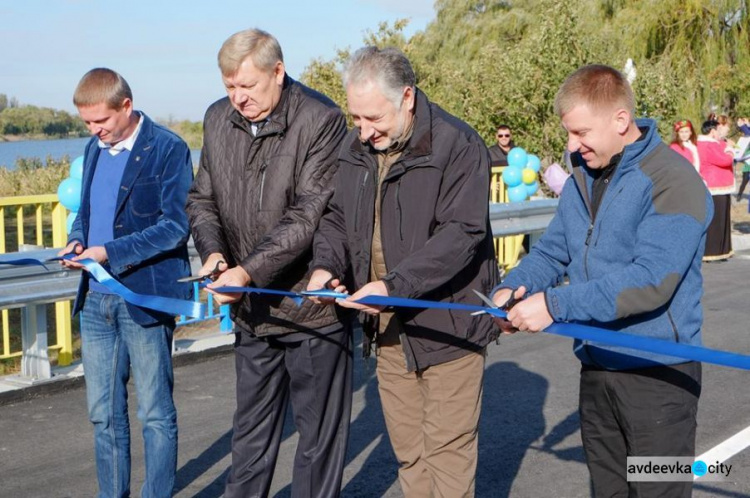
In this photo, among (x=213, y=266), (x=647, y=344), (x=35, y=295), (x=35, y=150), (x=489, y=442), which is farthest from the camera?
(x=35, y=150)

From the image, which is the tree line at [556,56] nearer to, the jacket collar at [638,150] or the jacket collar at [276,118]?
the jacket collar at [276,118]

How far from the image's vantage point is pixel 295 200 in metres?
4.50

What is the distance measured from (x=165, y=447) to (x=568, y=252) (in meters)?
2.15

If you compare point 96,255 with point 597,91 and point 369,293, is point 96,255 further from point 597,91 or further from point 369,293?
point 597,91

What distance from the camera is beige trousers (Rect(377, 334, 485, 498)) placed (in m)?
4.14

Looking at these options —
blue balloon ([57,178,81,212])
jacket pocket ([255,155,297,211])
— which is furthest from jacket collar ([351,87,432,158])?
blue balloon ([57,178,81,212])

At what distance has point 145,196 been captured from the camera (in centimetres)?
473

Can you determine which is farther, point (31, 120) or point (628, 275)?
point (31, 120)

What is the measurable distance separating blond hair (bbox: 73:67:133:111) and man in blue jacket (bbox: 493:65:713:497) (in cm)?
208

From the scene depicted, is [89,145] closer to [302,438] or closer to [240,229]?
[240,229]

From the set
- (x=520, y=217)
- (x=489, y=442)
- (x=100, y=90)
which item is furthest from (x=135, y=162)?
(x=520, y=217)

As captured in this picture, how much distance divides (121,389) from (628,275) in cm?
257

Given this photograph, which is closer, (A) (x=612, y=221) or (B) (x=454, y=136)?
(A) (x=612, y=221)

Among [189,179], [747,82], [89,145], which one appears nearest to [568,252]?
[189,179]
